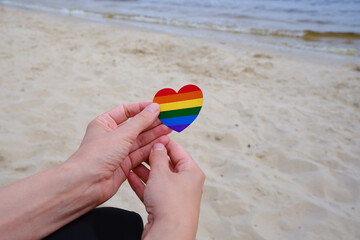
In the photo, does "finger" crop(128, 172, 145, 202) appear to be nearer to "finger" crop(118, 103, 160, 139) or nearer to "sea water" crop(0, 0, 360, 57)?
"finger" crop(118, 103, 160, 139)

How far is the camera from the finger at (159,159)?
4.18ft

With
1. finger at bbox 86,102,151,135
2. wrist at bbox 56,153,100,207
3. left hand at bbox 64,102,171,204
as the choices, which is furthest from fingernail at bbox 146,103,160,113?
wrist at bbox 56,153,100,207

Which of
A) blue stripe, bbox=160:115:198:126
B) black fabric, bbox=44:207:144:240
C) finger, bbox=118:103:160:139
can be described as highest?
finger, bbox=118:103:160:139

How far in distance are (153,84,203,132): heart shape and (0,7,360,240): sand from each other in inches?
Answer: 27.2

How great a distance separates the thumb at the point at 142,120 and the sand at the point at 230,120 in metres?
0.75

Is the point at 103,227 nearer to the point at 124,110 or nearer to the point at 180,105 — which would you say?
the point at 124,110

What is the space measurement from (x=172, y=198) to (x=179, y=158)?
346 mm

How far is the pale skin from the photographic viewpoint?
1.07m

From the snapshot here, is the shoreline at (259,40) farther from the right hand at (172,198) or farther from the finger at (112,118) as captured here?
the right hand at (172,198)

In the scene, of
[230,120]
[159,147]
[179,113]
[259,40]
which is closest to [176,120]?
[179,113]

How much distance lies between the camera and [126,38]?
5.97 metres

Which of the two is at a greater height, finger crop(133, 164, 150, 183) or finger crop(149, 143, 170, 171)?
finger crop(149, 143, 170, 171)

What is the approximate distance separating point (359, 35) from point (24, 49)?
8.16 metres

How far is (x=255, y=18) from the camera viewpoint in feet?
30.7
